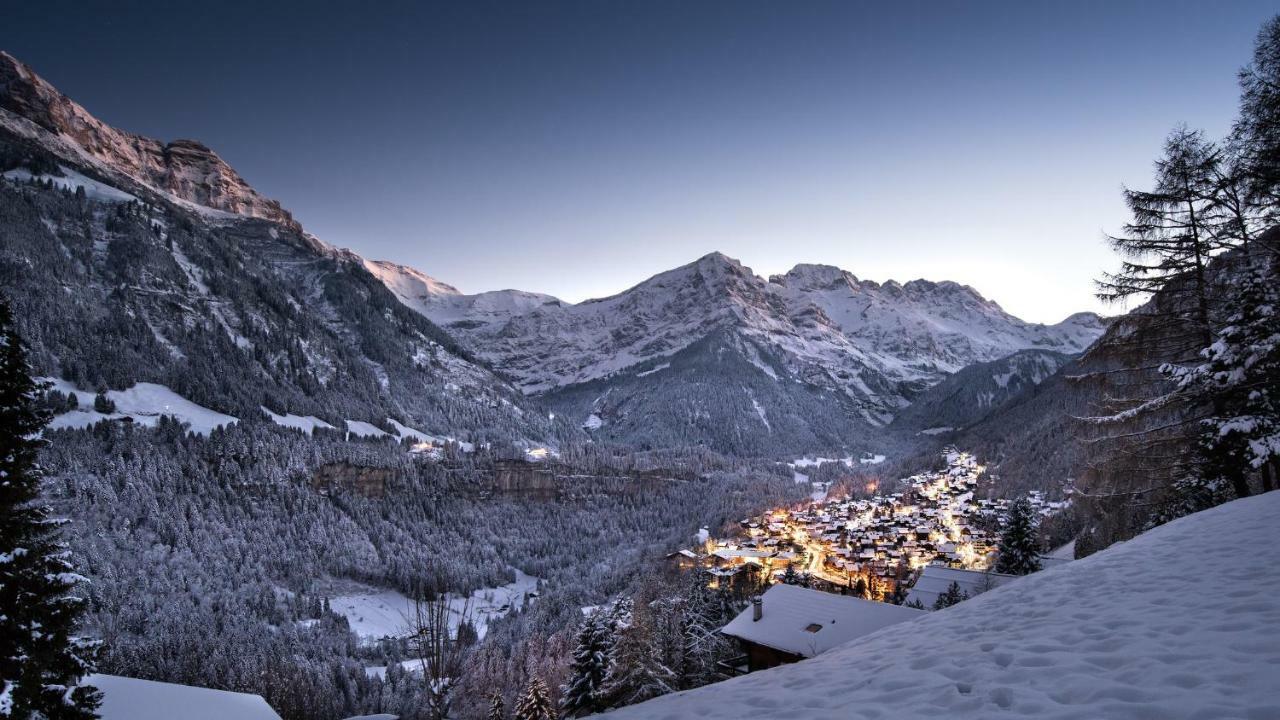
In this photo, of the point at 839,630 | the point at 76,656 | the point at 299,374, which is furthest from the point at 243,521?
the point at 839,630

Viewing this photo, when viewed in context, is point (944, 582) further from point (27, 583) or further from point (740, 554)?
point (27, 583)

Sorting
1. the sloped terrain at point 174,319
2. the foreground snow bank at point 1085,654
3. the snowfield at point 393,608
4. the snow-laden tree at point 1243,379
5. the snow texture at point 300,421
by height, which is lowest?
the snowfield at point 393,608

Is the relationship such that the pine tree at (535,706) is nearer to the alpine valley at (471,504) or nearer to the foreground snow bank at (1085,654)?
the alpine valley at (471,504)

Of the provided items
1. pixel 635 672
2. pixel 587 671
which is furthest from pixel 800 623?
pixel 587 671

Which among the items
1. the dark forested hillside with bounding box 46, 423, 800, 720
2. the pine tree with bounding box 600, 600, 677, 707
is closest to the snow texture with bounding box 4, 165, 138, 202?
the dark forested hillside with bounding box 46, 423, 800, 720

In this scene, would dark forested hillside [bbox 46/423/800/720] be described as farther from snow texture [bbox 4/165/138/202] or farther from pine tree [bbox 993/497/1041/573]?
snow texture [bbox 4/165/138/202]

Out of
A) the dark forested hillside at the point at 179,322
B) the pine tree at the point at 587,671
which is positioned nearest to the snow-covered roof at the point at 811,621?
the pine tree at the point at 587,671
